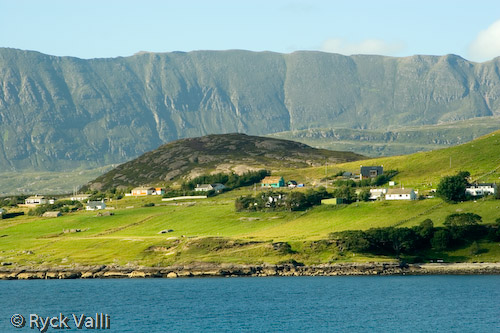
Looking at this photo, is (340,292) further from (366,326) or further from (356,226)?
(356,226)

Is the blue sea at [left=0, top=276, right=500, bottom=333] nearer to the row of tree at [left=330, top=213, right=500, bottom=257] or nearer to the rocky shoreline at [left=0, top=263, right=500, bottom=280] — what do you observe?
the rocky shoreline at [left=0, top=263, right=500, bottom=280]

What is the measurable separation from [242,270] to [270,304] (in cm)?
4041

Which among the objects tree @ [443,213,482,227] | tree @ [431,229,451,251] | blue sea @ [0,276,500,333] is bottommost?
blue sea @ [0,276,500,333]

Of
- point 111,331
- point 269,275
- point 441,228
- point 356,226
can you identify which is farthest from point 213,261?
point 111,331

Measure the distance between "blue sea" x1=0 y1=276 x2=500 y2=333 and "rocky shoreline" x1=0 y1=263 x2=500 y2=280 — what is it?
467 cm

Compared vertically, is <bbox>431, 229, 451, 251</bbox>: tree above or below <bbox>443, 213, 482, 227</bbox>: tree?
below

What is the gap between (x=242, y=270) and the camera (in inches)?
6845

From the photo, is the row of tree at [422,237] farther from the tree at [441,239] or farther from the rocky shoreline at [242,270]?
the rocky shoreline at [242,270]

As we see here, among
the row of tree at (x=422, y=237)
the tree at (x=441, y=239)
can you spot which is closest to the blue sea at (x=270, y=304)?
the row of tree at (x=422, y=237)

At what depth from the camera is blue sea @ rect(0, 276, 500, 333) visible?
116 m

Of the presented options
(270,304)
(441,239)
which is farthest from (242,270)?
(441,239)

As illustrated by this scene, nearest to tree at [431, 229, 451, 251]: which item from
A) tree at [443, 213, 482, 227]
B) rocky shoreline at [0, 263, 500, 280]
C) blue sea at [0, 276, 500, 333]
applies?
tree at [443, 213, 482, 227]

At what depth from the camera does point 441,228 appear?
588 ft

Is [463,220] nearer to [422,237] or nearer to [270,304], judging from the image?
[422,237]
